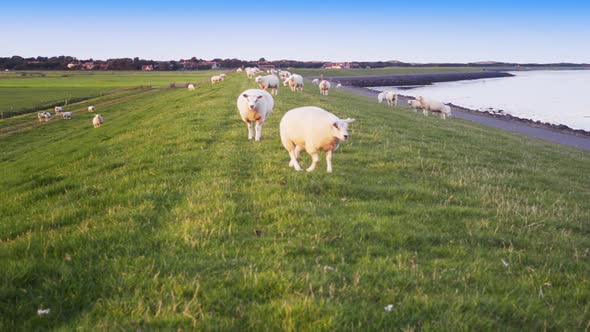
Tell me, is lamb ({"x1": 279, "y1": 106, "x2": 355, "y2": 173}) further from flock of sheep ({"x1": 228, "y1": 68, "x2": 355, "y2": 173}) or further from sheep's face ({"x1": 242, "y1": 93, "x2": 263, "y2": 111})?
sheep's face ({"x1": 242, "y1": 93, "x2": 263, "y2": 111})

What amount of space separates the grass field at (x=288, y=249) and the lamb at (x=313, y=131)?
2.10 feet

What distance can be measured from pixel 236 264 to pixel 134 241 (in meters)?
1.80

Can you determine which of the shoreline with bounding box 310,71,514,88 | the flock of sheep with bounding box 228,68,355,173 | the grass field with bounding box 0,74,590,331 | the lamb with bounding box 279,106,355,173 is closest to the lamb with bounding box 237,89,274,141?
the grass field with bounding box 0,74,590,331

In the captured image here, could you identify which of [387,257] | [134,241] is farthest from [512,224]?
[134,241]

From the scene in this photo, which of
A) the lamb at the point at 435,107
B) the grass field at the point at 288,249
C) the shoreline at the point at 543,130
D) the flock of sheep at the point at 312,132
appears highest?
the flock of sheep at the point at 312,132

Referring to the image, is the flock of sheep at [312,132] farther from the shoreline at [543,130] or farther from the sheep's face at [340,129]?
the shoreline at [543,130]

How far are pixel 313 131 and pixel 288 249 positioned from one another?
15.1 feet

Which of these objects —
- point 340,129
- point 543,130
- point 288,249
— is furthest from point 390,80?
point 288,249

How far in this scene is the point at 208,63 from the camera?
198m

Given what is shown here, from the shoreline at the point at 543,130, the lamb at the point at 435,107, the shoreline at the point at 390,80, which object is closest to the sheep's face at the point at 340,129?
the shoreline at the point at 543,130

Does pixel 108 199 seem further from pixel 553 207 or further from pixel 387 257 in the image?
pixel 553 207

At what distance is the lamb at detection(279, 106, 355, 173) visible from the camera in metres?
10.1

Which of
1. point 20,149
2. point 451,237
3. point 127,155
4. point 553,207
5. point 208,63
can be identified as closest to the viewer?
point 451,237

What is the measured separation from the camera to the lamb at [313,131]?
33.0ft
